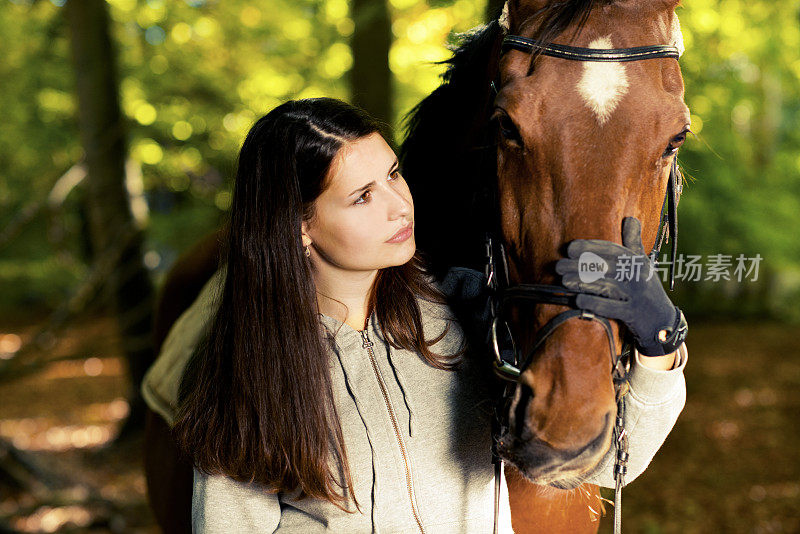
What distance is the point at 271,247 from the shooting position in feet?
5.26

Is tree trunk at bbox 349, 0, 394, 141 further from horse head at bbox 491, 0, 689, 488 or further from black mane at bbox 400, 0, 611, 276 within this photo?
horse head at bbox 491, 0, 689, 488

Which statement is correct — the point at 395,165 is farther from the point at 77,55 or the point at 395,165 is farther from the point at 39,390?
the point at 39,390

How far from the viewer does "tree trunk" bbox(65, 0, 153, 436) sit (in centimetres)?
596

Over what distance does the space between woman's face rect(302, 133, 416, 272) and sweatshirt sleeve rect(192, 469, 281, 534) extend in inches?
25.9

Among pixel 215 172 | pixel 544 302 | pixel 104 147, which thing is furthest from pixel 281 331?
pixel 215 172

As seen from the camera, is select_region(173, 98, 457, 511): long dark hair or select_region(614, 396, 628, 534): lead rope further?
select_region(173, 98, 457, 511): long dark hair

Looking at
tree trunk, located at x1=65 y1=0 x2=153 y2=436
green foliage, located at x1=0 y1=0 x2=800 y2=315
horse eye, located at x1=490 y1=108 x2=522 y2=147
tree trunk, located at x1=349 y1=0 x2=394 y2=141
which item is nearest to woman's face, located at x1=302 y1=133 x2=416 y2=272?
horse eye, located at x1=490 y1=108 x2=522 y2=147

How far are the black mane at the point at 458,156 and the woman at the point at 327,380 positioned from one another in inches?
11.0

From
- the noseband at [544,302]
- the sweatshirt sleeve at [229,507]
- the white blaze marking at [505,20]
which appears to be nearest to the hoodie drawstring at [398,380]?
the noseband at [544,302]

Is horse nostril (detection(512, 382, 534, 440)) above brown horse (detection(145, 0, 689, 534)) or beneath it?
beneath

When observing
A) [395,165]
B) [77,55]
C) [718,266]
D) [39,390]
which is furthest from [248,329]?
[39,390]

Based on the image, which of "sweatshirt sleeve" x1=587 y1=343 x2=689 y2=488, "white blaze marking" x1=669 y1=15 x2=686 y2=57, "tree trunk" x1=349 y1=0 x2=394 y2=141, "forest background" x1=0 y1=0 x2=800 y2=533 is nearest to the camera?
"sweatshirt sleeve" x1=587 y1=343 x2=689 y2=488

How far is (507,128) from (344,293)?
0.64 m

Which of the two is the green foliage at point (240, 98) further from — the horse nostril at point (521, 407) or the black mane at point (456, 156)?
the horse nostril at point (521, 407)
